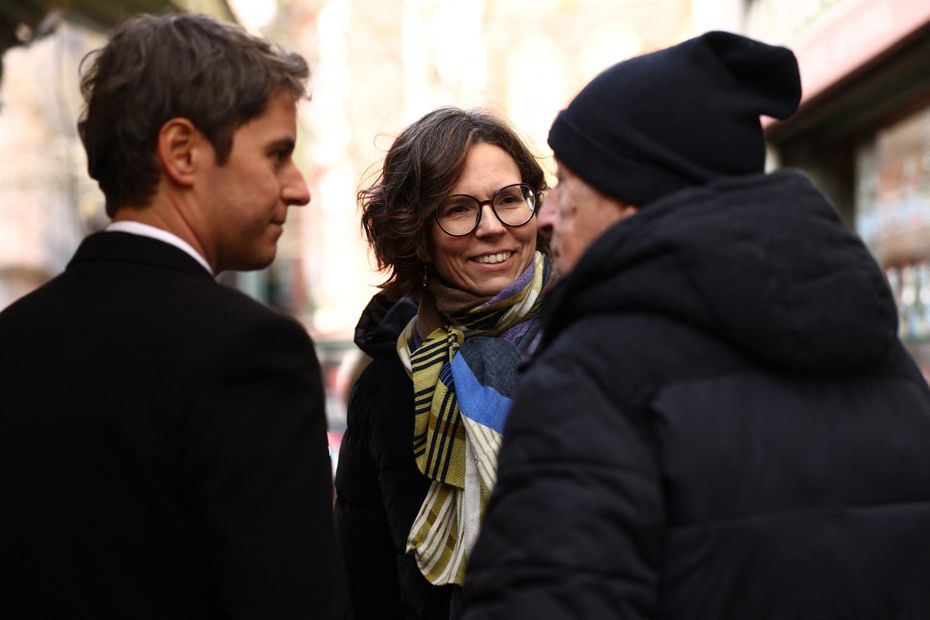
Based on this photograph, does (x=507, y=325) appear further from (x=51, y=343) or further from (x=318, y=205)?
(x=318, y=205)

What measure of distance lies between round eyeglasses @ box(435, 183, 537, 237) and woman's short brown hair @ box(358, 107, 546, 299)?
34mm

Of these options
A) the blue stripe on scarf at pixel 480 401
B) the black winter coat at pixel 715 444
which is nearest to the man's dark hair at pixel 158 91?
the black winter coat at pixel 715 444

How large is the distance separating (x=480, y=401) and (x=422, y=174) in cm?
59

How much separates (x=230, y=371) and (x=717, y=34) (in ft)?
2.87

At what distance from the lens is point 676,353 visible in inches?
61.6

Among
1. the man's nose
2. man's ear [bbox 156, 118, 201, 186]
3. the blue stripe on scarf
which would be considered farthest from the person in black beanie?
the blue stripe on scarf

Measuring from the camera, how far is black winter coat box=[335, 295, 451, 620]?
2719mm

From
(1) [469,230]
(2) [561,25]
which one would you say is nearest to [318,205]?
(2) [561,25]

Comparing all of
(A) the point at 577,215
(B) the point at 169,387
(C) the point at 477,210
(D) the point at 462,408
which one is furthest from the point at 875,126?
(B) the point at 169,387

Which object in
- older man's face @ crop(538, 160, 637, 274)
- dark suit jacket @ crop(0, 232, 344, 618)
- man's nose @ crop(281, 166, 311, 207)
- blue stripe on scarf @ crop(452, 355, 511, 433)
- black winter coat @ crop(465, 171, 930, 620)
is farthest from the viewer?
blue stripe on scarf @ crop(452, 355, 511, 433)

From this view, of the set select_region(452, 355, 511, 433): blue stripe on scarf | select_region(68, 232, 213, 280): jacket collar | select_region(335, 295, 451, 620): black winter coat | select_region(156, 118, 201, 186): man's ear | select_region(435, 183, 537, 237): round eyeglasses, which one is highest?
select_region(156, 118, 201, 186): man's ear

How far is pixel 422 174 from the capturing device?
2.77m

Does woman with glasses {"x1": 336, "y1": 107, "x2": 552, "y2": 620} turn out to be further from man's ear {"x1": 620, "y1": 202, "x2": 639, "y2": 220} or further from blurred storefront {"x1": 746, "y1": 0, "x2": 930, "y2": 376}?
blurred storefront {"x1": 746, "y1": 0, "x2": 930, "y2": 376}

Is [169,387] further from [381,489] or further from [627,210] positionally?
[381,489]
